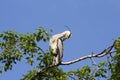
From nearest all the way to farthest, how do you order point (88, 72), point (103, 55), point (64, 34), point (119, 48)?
1. point (103, 55)
2. point (119, 48)
3. point (88, 72)
4. point (64, 34)

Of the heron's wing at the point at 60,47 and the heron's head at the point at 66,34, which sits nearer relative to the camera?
the heron's head at the point at 66,34

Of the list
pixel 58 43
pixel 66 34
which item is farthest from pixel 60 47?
pixel 66 34

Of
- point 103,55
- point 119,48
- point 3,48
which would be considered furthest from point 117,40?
point 3,48

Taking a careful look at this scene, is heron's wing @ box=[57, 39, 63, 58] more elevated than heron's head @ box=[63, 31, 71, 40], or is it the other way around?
heron's head @ box=[63, 31, 71, 40]

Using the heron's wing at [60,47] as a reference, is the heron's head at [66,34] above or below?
above

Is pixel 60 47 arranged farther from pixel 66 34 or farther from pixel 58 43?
pixel 66 34

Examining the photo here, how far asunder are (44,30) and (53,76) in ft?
5.98

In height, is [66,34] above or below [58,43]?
above

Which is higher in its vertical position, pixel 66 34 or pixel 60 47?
pixel 66 34

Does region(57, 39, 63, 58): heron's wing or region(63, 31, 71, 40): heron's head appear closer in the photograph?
region(63, 31, 71, 40): heron's head

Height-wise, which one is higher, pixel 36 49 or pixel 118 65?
pixel 36 49

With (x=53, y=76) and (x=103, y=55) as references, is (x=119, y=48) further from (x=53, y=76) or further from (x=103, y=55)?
(x=53, y=76)

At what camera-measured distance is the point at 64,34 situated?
15930mm

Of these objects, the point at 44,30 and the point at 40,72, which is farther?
the point at 44,30
